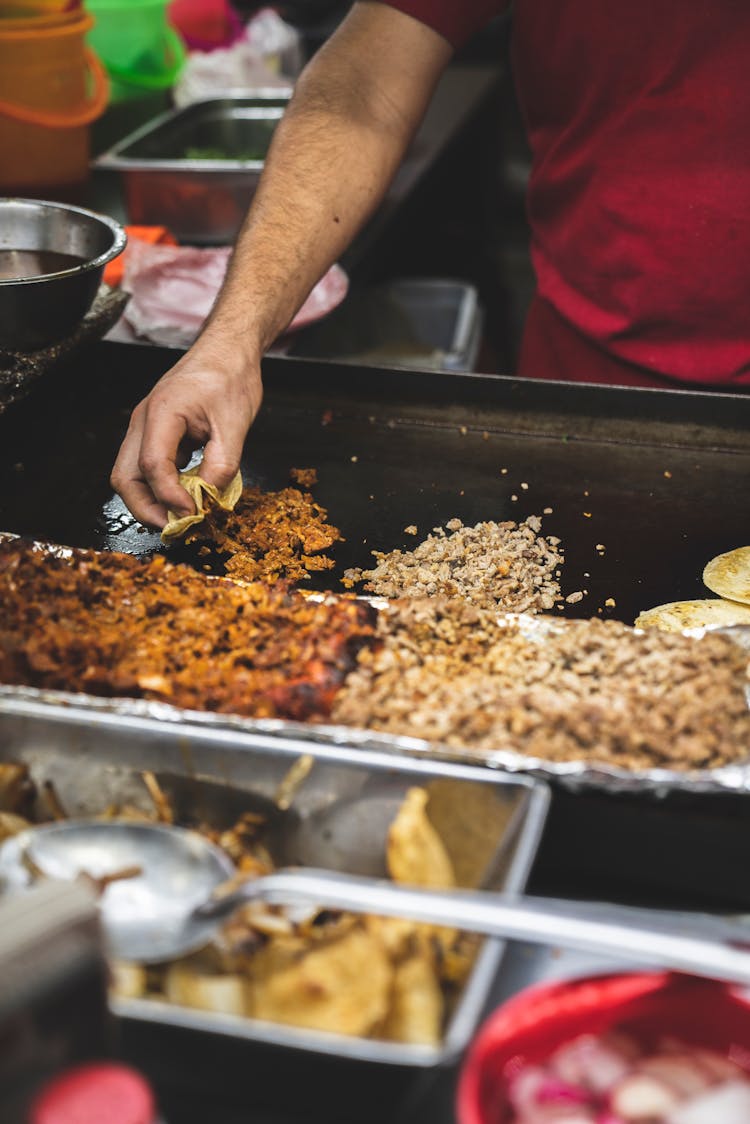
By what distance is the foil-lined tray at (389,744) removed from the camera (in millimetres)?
1263

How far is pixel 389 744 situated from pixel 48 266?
159 centimetres

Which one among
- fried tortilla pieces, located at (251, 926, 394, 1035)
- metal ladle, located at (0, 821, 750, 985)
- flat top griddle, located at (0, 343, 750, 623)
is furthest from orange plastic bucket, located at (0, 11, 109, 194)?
fried tortilla pieces, located at (251, 926, 394, 1035)

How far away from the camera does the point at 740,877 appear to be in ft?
4.32

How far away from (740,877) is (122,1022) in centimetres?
77

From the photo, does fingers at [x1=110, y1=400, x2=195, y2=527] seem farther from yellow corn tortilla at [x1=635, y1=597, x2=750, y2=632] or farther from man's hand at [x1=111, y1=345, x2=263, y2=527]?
yellow corn tortilla at [x1=635, y1=597, x2=750, y2=632]

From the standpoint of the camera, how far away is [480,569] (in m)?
2.01

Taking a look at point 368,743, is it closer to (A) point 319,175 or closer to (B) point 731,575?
(B) point 731,575

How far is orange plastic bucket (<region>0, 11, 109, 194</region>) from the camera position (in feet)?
11.1

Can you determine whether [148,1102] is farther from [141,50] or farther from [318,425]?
[141,50]

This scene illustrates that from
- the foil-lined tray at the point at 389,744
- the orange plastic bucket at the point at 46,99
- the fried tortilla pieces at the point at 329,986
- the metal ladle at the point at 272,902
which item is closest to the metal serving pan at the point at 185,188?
the orange plastic bucket at the point at 46,99

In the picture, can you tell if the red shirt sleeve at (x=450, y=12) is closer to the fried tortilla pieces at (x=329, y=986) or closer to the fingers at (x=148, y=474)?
the fingers at (x=148, y=474)

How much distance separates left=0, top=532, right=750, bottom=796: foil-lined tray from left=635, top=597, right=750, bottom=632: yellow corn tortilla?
51cm

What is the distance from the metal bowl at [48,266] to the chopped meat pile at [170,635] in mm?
662

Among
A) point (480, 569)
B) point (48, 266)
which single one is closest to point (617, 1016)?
point (480, 569)
